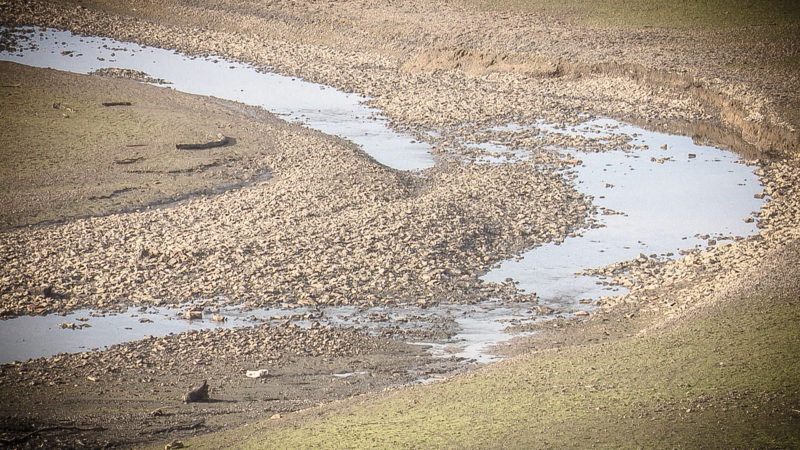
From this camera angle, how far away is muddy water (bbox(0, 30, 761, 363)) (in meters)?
16.0

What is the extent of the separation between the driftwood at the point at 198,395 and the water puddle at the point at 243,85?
45.4 ft

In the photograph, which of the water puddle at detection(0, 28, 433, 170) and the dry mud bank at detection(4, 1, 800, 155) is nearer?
the water puddle at detection(0, 28, 433, 170)

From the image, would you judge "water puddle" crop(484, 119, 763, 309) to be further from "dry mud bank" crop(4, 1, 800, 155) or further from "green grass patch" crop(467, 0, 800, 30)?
"green grass patch" crop(467, 0, 800, 30)

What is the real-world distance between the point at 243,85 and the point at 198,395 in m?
24.0

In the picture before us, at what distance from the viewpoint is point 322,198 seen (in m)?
22.1

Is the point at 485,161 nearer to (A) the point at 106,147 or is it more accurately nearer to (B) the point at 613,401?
(A) the point at 106,147

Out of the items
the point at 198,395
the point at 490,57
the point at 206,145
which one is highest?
the point at 490,57

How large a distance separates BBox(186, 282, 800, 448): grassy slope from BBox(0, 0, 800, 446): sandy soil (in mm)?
1321

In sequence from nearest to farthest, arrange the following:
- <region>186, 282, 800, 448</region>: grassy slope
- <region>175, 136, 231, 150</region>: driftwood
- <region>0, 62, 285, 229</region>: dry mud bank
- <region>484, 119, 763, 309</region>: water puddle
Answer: <region>186, 282, 800, 448</region>: grassy slope, <region>484, 119, 763, 309</region>: water puddle, <region>0, 62, 285, 229</region>: dry mud bank, <region>175, 136, 231, 150</region>: driftwood

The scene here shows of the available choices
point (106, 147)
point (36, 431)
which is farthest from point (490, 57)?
point (36, 431)

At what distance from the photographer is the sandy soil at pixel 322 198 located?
14125 millimetres

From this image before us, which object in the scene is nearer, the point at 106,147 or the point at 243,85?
the point at 106,147

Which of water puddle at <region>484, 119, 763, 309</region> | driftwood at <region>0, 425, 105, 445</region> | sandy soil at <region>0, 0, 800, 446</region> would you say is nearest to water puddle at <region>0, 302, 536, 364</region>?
sandy soil at <region>0, 0, 800, 446</region>

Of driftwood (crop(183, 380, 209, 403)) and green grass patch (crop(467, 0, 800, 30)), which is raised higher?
green grass patch (crop(467, 0, 800, 30))
